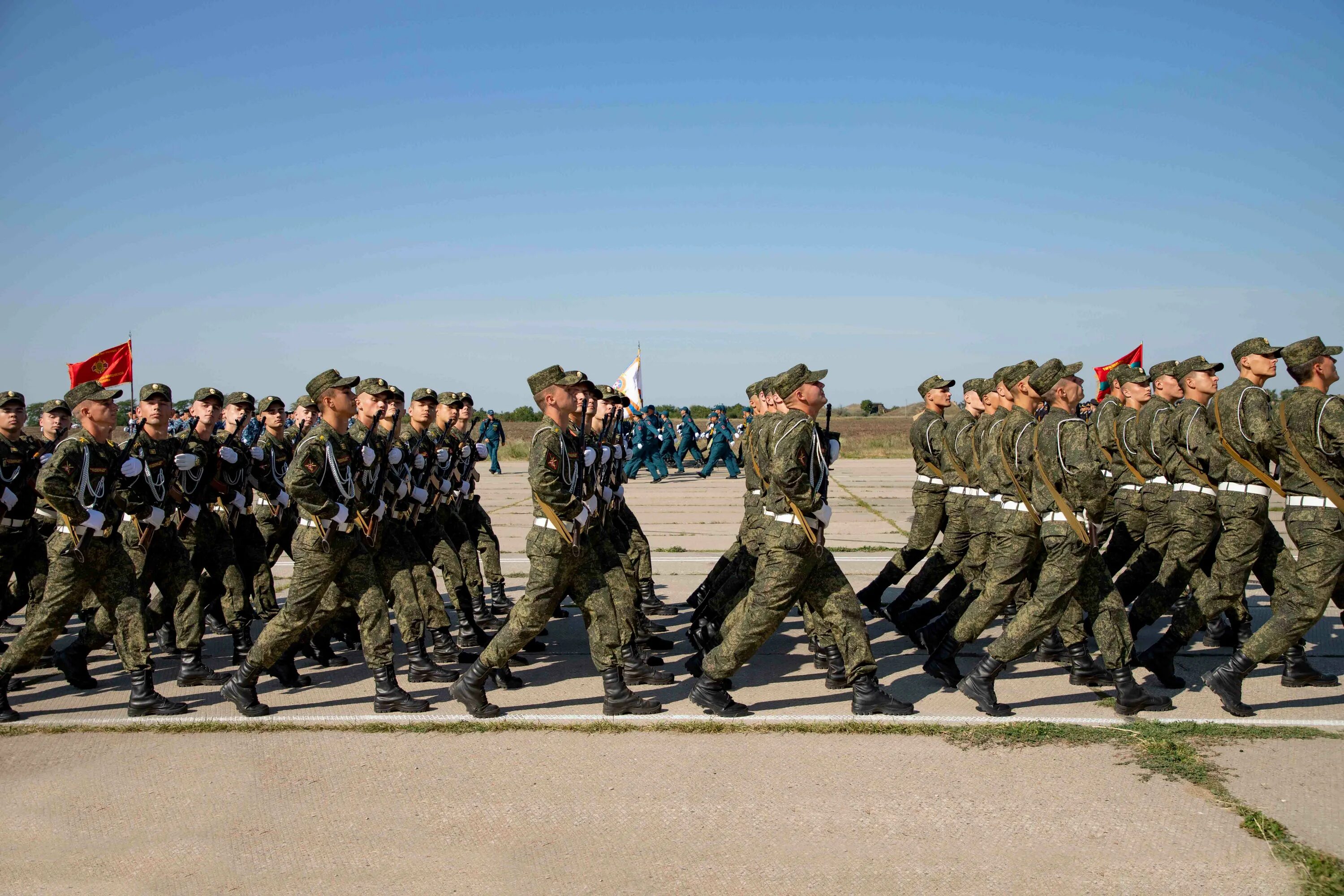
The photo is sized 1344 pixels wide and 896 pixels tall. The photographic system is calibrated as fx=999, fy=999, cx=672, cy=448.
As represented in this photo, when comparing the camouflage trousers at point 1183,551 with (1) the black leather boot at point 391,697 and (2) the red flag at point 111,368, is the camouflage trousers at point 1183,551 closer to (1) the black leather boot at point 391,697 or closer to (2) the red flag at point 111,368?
(1) the black leather boot at point 391,697

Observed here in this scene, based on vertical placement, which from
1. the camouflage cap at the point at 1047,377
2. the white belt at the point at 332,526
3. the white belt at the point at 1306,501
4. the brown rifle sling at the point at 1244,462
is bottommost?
the white belt at the point at 1306,501

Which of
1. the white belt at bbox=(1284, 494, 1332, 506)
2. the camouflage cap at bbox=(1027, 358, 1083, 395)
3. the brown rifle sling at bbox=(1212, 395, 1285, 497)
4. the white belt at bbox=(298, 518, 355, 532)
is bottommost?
the white belt at bbox=(1284, 494, 1332, 506)

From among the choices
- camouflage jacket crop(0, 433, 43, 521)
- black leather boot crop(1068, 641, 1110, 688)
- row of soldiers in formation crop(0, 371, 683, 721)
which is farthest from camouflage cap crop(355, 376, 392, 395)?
black leather boot crop(1068, 641, 1110, 688)

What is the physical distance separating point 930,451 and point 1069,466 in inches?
110

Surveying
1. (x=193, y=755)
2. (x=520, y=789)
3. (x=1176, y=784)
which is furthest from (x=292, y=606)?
(x=1176, y=784)

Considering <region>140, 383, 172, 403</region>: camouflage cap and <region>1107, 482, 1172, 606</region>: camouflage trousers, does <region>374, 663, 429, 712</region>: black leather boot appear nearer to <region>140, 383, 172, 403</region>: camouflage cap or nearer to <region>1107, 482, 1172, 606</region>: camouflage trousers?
<region>140, 383, 172, 403</region>: camouflage cap

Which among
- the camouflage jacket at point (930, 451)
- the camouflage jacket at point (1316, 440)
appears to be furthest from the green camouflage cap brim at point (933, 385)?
the camouflage jacket at point (1316, 440)

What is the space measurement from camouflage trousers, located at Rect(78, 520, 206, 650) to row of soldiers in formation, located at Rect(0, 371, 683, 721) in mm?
11

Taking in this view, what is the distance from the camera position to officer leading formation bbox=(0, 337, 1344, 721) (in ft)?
17.9

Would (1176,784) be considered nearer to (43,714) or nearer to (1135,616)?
(1135,616)

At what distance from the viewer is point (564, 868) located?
12.2 ft

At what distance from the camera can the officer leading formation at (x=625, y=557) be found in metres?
5.47

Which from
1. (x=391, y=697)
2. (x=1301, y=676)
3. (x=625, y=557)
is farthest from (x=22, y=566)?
(x=1301, y=676)

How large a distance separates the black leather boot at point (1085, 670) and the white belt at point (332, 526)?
4.39 meters
